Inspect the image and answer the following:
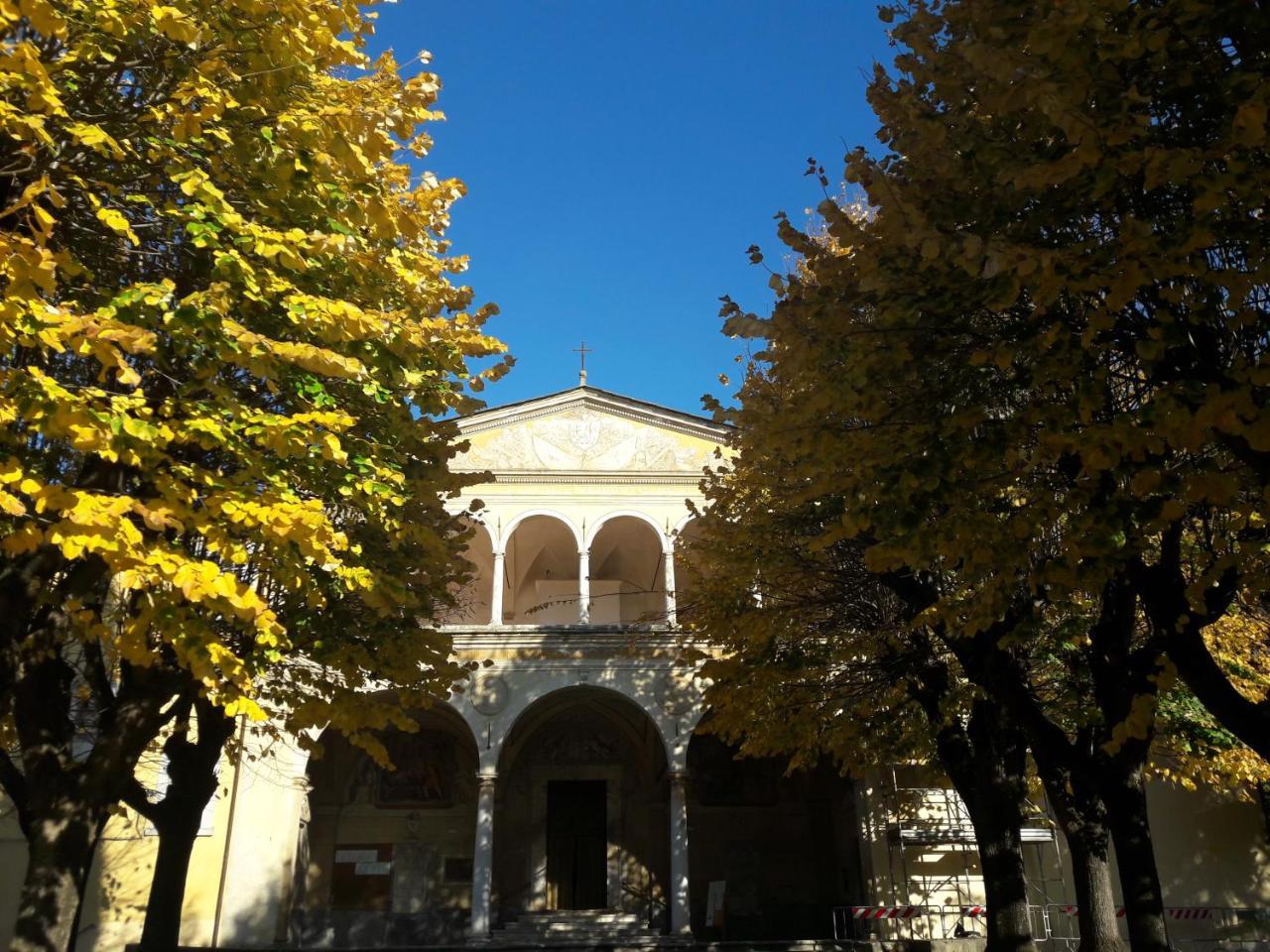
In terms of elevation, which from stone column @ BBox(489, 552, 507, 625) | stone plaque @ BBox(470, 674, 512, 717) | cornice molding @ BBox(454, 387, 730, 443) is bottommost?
stone plaque @ BBox(470, 674, 512, 717)

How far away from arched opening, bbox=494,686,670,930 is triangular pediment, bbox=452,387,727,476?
4.36m

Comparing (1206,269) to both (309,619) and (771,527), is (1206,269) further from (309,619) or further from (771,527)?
(309,619)

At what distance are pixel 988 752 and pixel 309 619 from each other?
6.14 metres

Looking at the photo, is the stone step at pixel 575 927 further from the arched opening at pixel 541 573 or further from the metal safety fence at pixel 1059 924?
the arched opening at pixel 541 573

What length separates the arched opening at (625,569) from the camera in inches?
780

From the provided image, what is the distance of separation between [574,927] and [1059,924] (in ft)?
26.8

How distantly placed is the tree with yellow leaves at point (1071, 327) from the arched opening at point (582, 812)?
41.5ft

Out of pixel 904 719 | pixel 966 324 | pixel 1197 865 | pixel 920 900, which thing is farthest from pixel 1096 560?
pixel 1197 865

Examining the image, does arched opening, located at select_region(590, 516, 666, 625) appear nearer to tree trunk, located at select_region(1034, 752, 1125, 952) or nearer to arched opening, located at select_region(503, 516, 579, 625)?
arched opening, located at select_region(503, 516, 579, 625)

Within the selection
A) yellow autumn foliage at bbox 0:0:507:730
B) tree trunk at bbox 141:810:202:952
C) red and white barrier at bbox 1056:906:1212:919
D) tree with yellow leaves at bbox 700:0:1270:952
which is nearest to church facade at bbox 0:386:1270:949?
red and white barrier at bbox 1056:906:1212:919

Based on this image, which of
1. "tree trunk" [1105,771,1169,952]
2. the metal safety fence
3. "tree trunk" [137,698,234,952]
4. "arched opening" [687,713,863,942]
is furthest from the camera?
"arched opening" [687,713,863,942]

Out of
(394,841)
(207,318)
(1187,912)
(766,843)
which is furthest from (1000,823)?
(394,841)

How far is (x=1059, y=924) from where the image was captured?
16375 millimetres

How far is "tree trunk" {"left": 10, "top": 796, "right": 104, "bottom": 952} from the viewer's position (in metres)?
6.16
